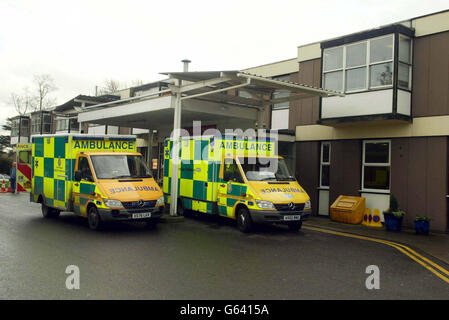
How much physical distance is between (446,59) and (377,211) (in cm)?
523

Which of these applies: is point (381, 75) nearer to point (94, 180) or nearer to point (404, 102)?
point (404, 102)

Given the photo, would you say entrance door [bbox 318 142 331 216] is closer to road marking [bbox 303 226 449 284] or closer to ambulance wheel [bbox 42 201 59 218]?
road marking [bbox 303 226 449 284]

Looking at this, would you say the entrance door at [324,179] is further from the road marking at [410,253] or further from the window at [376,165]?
the road marking at [410,253]

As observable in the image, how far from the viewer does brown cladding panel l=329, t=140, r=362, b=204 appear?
48.3 feet

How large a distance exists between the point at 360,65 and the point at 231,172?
20.5 feet

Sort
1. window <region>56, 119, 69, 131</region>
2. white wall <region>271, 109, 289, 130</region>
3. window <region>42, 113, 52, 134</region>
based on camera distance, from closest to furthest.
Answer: white wall <region>271, 109, 289, 130</region> → window <region>56, 119, 69, 131</region> → window <region>42, 113, 52, 134</region>

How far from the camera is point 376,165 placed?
14281mm

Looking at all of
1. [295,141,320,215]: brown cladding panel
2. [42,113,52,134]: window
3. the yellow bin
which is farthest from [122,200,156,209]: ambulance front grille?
[42,113,52,134]: window

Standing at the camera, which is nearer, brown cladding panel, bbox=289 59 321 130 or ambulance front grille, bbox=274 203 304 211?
ambulance front grille, bbox=274 203 304 211

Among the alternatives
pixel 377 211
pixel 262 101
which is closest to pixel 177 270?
pixel 377 211

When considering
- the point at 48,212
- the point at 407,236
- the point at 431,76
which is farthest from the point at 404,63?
the point at 48,212

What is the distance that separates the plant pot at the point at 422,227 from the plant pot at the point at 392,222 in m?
0.56

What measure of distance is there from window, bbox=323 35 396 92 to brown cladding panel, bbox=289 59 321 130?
1.15 metres

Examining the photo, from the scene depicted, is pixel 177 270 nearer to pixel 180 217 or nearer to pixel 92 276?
pixel 92 276
